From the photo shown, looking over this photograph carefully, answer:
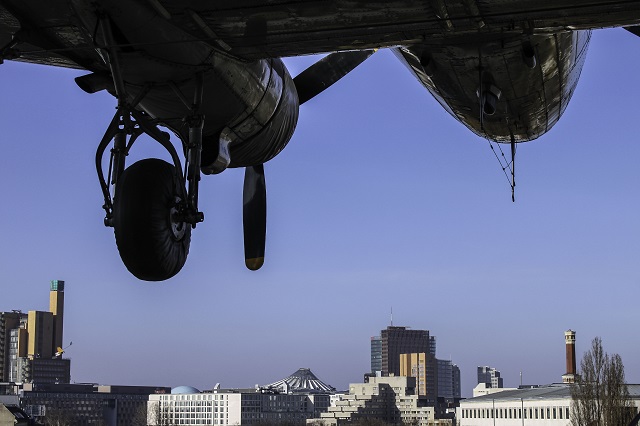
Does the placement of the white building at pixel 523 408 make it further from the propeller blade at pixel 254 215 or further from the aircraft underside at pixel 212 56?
the aircraft underside at pixel 212 56

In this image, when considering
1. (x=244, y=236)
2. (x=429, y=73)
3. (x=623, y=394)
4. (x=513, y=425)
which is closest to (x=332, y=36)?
(x=429, y=73)

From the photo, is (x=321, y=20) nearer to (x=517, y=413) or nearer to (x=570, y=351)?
(x=517, y=413)

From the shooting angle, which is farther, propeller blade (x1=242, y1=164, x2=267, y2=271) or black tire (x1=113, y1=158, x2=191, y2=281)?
propeller blade (x1=242, y1=164, x2=267, y2=271)

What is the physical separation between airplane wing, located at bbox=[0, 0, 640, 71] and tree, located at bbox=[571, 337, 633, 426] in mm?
57582

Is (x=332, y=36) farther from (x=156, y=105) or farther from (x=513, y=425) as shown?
(x=513, y=425)

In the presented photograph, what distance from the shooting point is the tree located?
219 feet

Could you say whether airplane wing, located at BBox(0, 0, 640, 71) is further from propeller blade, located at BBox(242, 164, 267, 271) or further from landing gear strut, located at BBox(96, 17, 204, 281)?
propeller blade, located at BBox(242, 164, 267, 271)

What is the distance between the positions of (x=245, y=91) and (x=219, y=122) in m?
0.51

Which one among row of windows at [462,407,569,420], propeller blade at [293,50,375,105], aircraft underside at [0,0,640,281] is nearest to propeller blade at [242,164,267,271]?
propeller blade at [293,50,375,105]

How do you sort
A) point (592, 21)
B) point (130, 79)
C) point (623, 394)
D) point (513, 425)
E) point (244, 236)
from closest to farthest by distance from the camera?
point (592, 21) < point (130, 79) < point (244, 236) < point (623, 394) < point (513, 425)

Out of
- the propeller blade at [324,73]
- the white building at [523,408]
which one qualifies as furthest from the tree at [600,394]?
the propeller blade at [324,73]

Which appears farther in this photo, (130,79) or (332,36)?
(130,79)

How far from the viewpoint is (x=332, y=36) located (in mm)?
11258

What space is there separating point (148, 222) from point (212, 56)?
6.90 feet
